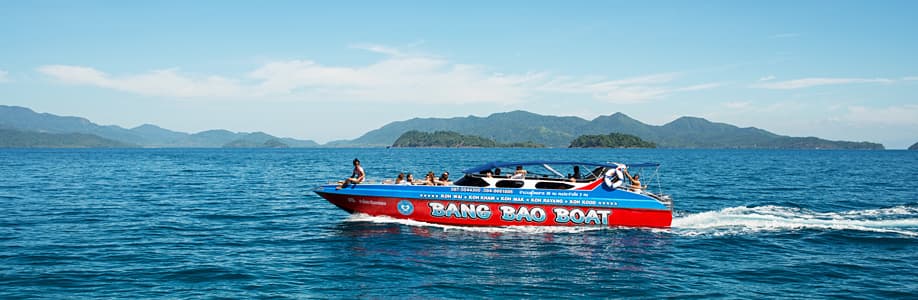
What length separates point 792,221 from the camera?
2189 centimetres

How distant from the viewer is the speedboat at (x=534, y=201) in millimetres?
20047

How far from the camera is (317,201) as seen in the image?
2925 centimetres

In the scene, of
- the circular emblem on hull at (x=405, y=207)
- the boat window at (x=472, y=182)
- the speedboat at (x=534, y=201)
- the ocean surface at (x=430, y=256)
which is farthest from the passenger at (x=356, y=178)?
the boat window at (x=472, y=182)

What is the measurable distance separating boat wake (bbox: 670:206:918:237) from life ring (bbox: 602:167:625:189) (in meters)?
2.49

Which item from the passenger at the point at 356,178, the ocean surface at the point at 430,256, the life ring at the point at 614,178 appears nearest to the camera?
the ocean surface at the point at 430,256

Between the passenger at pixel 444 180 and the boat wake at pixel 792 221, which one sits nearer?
the boat wake at pixel 792 221

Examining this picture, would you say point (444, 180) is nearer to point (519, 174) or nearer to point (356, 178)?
point (519, 174)

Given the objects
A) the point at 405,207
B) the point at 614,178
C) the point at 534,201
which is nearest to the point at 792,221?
the point at 614,178

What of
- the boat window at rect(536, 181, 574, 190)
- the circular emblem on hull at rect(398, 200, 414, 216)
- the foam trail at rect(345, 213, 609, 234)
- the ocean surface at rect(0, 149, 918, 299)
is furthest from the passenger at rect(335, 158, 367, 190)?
the boat window at rect(536, 181, 574, 190)

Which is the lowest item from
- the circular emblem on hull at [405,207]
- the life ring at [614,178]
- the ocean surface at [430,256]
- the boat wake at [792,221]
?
the ocean surface at [430,256]

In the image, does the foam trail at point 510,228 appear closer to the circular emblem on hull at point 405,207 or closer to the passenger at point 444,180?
A: the circular emblem on hull at point 405,207

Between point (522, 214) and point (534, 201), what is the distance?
2.03 ft

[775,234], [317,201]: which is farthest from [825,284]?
[317,201]

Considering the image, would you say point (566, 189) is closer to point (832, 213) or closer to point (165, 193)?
point (832, 213)
